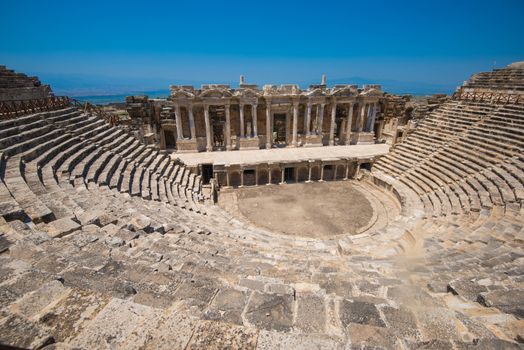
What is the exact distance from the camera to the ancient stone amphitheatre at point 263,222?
3.00 meters

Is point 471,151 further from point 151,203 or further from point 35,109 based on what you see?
point 35,109

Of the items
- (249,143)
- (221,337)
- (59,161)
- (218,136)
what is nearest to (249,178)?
(249,143)

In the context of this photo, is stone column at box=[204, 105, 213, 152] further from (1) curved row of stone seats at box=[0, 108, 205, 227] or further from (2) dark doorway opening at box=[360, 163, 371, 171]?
(2) dark doorway opening at box=[360, 163, 371, 171]

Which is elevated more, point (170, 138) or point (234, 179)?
point (170, 138)

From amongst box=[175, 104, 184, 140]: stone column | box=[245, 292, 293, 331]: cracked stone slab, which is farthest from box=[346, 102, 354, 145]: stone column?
box=[245, 292, 293, 331]: cracked stone slab

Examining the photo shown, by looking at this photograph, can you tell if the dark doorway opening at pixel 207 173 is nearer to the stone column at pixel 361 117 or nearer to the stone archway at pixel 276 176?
the stone archway at pixel 276 176

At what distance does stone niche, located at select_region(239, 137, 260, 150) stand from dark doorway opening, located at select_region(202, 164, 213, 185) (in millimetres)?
4170

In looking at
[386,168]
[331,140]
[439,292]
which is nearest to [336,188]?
[386,168]

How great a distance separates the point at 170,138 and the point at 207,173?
24.2 feet

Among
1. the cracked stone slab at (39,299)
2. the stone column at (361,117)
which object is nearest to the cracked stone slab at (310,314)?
the cracked stone slab at (39,299)

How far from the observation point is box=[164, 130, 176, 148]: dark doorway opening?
24.1 metres

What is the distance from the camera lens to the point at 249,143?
22656 millimetres

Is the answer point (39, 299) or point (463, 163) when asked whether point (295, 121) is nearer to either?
point (463, 163)

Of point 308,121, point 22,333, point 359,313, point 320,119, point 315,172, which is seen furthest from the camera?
point 320,119
